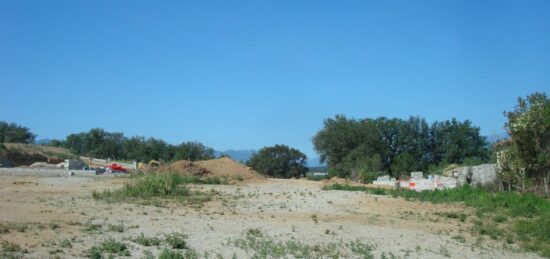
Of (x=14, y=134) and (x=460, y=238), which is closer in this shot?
(x=460, y=238)

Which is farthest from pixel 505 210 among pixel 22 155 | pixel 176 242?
pixel 22 155

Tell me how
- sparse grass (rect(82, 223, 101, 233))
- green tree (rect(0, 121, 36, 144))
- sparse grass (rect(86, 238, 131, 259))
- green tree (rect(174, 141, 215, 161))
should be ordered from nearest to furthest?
sparse grass (rect(86, 238, 131, 259))
sparse grass (rect(82, 223, 101, 233))
green tree (rect(174, 141, 215, 161))
green tree (rect(0, 121, 36, 144))

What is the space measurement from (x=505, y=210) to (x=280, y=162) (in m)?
57.5

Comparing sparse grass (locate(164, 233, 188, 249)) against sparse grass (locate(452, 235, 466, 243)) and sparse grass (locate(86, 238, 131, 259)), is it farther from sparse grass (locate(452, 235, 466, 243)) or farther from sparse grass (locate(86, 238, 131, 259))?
sparse grass (locate(452, 235, 466, 243))

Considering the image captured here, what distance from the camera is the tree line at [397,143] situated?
72438mm

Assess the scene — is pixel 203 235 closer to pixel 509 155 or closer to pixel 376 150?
pixel 509 155

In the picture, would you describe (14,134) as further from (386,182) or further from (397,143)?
(386,182)

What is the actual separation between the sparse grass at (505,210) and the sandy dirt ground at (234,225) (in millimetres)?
687

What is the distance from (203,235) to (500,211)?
Result: 41.9 feet

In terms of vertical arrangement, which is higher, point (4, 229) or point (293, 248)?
point (4, 229)

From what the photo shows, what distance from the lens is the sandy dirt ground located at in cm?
1252

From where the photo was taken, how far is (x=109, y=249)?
11.5 metres

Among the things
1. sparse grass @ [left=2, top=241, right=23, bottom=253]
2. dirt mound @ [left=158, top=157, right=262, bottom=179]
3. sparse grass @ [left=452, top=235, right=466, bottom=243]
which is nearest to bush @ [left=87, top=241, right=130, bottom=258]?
sparse grass @ [left=2, top=241, right=23, bottom=253]

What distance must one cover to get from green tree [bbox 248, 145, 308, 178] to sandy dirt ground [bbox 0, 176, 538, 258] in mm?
54562
